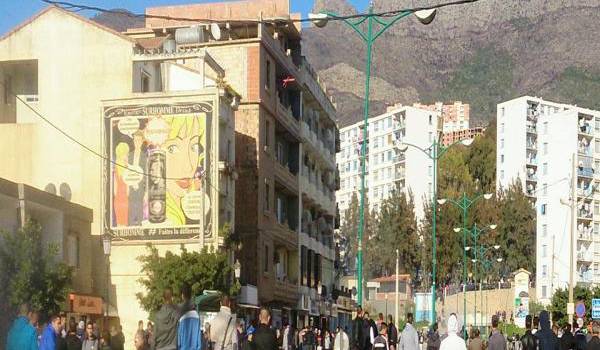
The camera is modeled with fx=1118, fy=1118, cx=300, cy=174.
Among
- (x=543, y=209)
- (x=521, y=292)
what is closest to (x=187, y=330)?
(x=521, y=292)

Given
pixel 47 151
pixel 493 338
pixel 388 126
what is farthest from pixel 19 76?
pixel 388 126

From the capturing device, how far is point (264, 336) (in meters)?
16.7

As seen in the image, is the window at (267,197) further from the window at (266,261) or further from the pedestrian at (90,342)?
the pedestrian at (90,342)

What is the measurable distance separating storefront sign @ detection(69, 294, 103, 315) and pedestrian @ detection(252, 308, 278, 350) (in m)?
23.9

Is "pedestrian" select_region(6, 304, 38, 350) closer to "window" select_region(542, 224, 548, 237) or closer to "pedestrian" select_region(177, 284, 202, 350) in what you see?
"pedestrian" select_region(177, 284, 202, 350)

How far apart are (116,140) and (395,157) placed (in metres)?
113

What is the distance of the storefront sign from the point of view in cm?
3991

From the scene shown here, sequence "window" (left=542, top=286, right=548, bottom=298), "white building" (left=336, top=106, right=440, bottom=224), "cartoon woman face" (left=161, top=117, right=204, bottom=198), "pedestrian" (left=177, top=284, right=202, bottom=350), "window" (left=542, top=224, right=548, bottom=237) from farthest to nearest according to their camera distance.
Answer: "white building" (left=336, top=106, right=440, bottom=224), "window" (left=542, top=224, right=548, bottom=237), "window" (left=542, top=286, right=548, bottom=298), "cartoon woman face" (left=161, top=117, right=204, bottom=198), "pedestrian" (left=177, top=284, right=202, bottom=350)

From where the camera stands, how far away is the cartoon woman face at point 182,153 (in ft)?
148

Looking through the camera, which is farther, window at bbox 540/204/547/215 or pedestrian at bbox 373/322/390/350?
window at bbox 540/204/547/215

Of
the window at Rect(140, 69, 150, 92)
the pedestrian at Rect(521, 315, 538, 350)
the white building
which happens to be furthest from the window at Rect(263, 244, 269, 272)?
the white building

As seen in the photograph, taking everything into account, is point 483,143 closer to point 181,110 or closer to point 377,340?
point 181,110

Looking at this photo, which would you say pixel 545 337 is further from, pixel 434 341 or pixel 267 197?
pixel 267 197

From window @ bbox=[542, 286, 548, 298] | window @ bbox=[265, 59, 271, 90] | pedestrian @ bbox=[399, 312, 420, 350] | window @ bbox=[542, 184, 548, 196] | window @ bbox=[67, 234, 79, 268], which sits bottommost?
window @ bbox=[542, 286, 548, 298]
